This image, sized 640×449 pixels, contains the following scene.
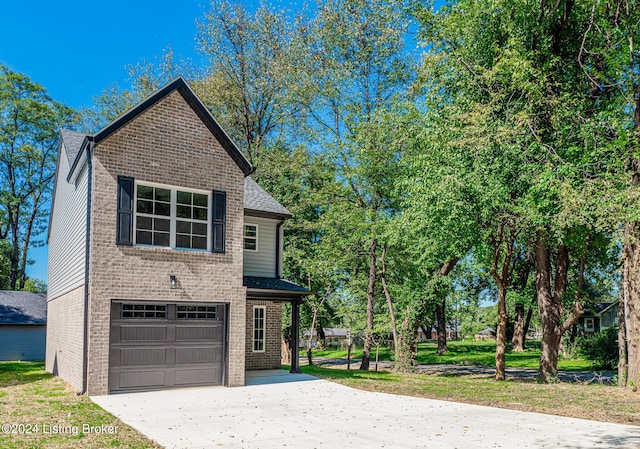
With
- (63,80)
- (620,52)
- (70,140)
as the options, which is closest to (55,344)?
(70,140)

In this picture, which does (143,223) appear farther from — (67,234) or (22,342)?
(22,342)

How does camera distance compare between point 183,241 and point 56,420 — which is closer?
point 56,420

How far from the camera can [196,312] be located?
14.9 metres

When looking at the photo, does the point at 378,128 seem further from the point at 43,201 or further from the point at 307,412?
the point at 43,201

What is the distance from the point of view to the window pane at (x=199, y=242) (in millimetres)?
14891

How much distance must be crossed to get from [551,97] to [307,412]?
12334mm

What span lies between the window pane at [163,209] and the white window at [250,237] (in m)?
4.59

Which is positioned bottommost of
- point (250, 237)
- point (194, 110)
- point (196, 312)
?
point (196, 312)

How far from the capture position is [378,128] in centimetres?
2358

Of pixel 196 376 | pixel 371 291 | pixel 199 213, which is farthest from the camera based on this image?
pixel 371 291

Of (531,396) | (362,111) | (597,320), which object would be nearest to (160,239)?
(531,396)

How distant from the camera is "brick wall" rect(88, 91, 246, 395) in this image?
13273 millimetres

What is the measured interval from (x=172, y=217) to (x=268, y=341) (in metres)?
6.99

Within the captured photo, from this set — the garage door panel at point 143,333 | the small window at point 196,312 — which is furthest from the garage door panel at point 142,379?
the small window at point 196,312
